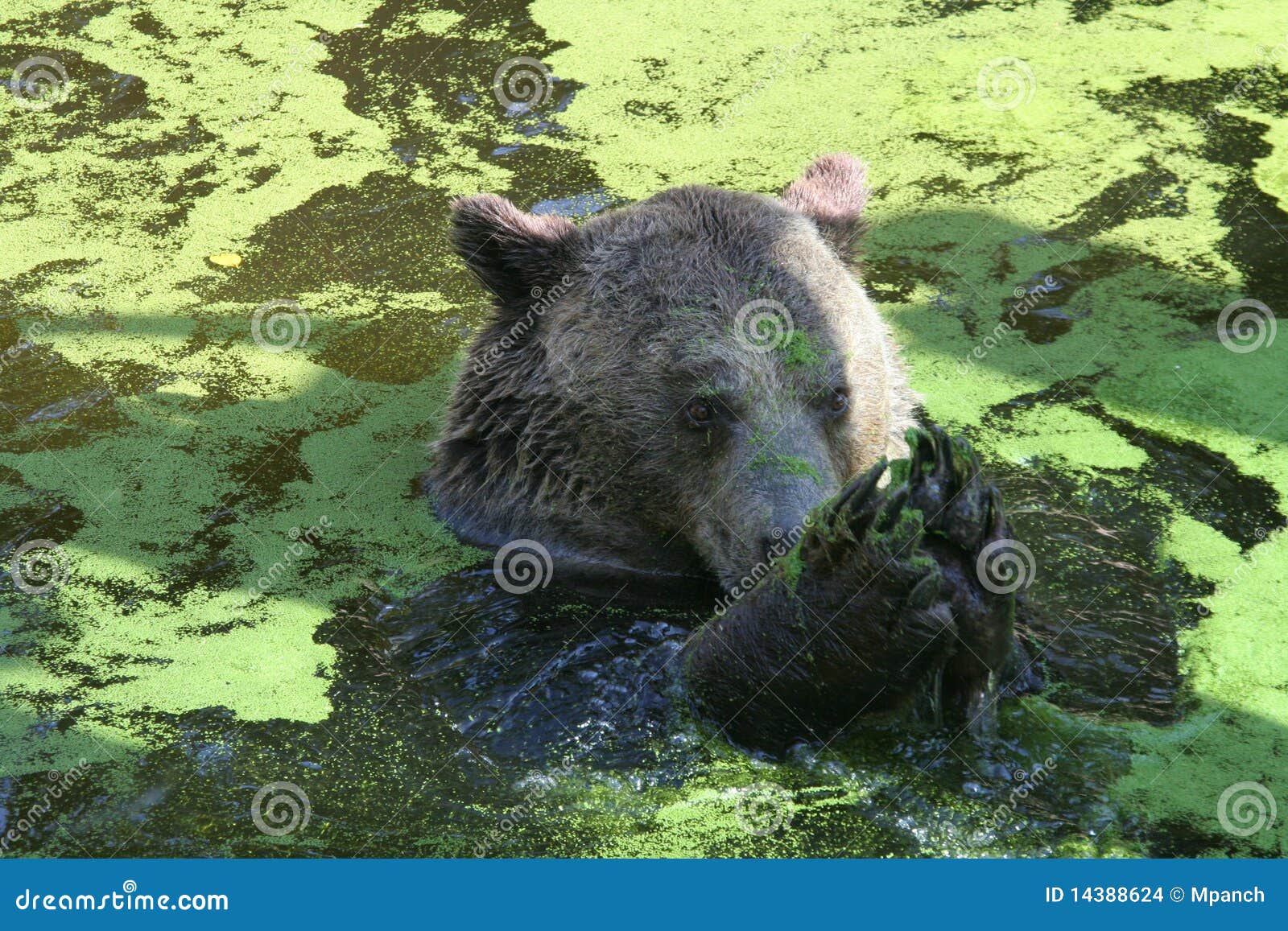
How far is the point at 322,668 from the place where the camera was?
4832 mm

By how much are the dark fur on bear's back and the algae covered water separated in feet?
1.23

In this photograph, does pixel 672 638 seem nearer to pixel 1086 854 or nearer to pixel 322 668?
pixel 322 668

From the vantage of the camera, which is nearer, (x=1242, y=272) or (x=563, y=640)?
(x=563, y=640)

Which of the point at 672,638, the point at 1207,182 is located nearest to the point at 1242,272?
the point at 1207,182

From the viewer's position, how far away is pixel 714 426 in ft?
16.5

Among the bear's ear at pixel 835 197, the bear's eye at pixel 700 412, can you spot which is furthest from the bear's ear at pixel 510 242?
the bear's ear at pixel 835 197

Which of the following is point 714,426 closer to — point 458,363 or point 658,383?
point 658,383

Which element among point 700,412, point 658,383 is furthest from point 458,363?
point 700,412

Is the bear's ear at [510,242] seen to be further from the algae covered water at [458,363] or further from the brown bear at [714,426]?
the algae covered water at [458,363]

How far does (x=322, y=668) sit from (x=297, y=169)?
4.72 m

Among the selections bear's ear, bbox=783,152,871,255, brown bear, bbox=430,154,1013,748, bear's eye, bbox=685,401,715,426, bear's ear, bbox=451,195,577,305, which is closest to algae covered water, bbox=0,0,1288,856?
brown bear, bbox=430,154,1013,748

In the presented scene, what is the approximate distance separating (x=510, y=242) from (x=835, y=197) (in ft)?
5.21

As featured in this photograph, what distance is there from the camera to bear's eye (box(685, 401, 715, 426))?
5016 millimetres

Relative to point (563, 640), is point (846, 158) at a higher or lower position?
higher
